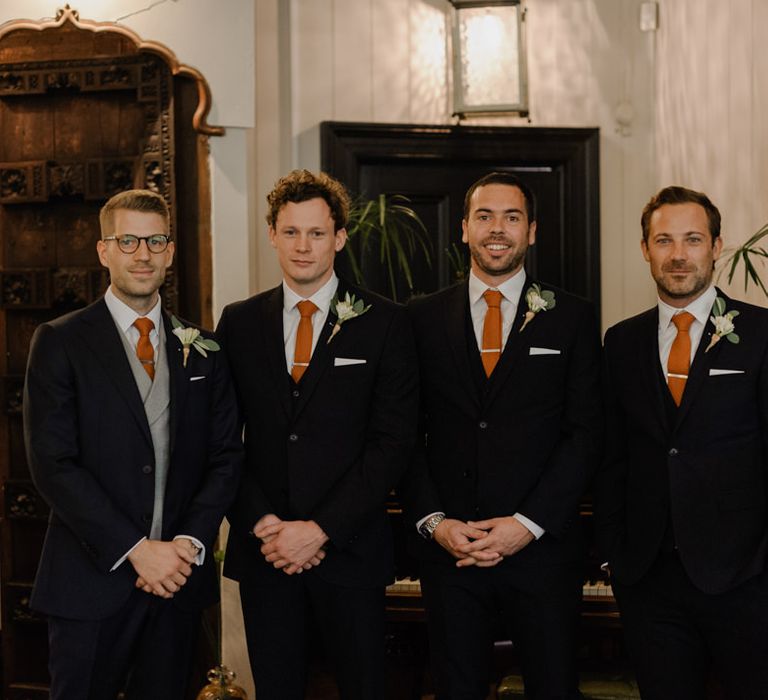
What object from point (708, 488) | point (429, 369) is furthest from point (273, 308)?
point (708, 488)

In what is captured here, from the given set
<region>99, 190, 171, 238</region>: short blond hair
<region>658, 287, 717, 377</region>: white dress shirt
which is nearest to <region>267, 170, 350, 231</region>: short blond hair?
<region>99, 190, 171, 238</region>: short blond hair

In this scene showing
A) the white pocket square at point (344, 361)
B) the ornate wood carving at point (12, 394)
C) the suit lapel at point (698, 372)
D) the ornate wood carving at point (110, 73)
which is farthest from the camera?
the ornate wood carving at point (12, 394)

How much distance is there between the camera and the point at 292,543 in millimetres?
2506

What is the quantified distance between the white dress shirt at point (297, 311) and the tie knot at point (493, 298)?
0.44 meters

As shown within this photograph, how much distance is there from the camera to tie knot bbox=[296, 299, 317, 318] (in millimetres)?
2717

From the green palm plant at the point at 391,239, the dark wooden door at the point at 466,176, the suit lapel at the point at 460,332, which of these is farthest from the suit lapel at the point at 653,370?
the dark wooden door at the point at 466,176

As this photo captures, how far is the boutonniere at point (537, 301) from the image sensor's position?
2.69m

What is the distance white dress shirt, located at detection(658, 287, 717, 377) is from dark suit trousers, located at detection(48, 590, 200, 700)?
1.46m

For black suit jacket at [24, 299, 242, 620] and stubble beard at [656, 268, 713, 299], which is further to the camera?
stubble beard at [656, 268, 713, 299]

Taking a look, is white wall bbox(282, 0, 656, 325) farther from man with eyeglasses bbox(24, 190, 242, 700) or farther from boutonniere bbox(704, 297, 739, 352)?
man with eyeglasses bbox(24, 190, 242, 700)

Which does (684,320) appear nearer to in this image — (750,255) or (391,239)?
(750,255)

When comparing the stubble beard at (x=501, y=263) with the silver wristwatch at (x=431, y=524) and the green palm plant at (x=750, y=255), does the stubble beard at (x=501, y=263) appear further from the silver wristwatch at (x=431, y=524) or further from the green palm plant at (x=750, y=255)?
the silver wristwatch at (x=431, y=524)

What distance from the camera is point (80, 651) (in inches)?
93.5

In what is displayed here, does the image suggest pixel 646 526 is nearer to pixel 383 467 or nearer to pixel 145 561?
pixel 383 467
